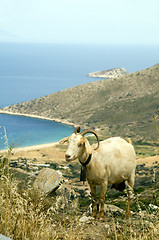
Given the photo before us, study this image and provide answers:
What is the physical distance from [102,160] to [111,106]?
329 feet

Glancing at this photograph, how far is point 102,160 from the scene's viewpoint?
7680 millimetres

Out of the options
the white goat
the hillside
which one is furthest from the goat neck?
the hillside

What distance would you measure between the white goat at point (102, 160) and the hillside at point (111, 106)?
74793mm

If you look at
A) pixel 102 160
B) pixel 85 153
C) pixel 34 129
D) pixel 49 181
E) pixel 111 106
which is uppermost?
pixel 111 106

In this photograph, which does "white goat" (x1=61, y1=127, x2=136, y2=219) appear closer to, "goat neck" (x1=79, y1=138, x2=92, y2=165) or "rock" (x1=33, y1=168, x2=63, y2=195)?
"goat neck" (x1=79, y1=138, x2=92, y2=165)

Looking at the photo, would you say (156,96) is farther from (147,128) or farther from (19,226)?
(19,226)

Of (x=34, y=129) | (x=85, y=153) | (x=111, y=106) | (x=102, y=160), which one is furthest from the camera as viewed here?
(x=111, y=106)

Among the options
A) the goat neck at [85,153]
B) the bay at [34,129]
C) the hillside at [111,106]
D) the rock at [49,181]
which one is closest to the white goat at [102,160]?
the goat neck at [85,153]

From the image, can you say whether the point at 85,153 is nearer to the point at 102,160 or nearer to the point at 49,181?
the point at 102,160

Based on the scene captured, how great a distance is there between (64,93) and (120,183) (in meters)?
116

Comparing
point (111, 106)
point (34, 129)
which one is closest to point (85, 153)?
point (34, 129)

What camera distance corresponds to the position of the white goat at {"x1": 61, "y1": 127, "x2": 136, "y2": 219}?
7.14m

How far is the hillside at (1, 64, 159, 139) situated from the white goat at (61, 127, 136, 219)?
74793 mm

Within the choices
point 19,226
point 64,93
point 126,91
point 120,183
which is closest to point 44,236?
point 19,226
